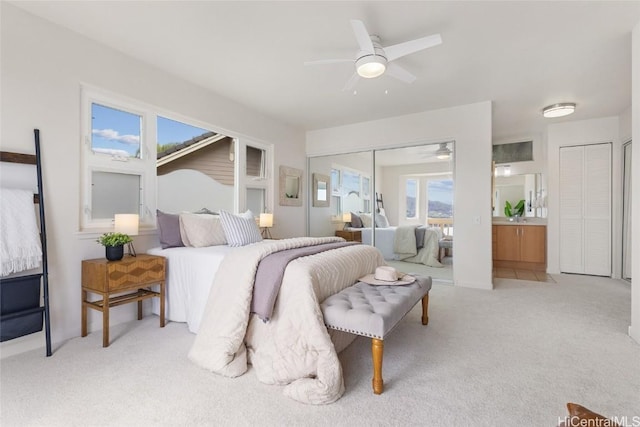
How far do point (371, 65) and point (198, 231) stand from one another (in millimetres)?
2354

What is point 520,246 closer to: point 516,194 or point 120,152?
point 516,194

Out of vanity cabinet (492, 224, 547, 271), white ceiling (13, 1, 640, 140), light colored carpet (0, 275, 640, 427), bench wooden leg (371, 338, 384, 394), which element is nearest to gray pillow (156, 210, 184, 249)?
light colored carpet (0, 275, 640, 427)

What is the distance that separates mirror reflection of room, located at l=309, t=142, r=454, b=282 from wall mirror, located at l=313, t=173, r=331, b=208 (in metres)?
0.09

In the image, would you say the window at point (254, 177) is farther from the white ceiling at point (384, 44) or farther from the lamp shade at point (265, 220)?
the white ceiling at point (384, 44)

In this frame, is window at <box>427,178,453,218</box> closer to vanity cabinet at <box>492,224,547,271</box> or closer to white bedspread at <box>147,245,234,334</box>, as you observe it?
vanity cabinet at <box>492,224,547,271</box>

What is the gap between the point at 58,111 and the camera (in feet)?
8.48

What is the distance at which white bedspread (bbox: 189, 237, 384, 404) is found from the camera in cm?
178

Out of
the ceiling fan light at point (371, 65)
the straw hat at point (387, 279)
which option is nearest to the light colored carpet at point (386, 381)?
the straw hat at point (387, 279)

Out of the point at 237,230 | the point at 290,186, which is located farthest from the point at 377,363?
the point at 290,186

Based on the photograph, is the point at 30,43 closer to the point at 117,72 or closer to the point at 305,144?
the point at 117,72

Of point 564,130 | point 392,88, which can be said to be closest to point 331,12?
point 392,88

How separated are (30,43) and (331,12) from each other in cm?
242

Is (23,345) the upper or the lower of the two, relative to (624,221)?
lower

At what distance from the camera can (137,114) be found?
3.21 meters
